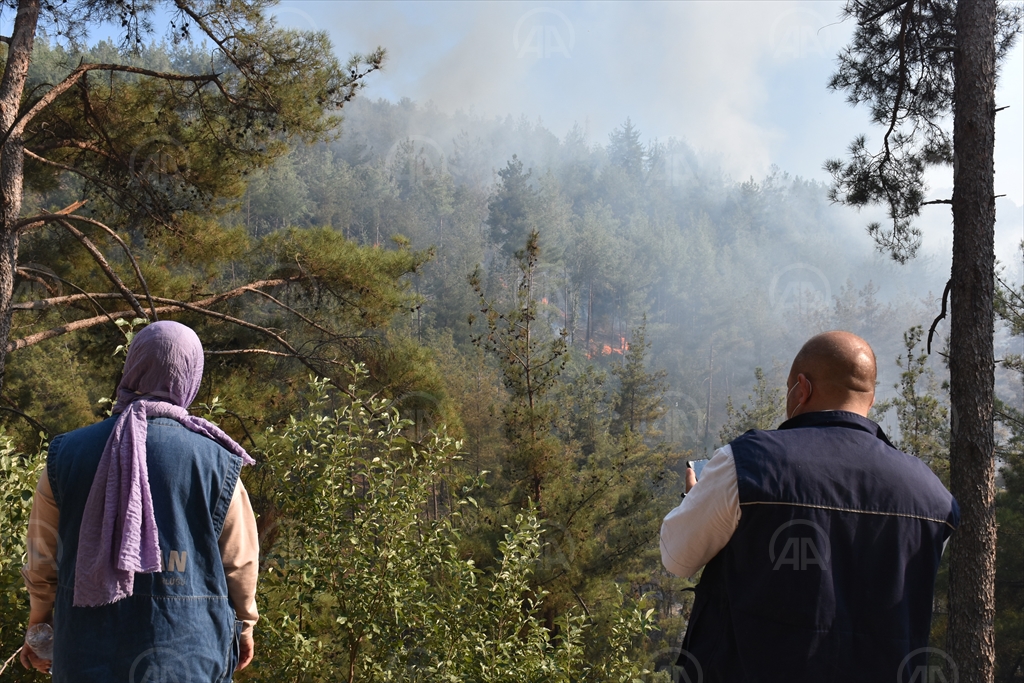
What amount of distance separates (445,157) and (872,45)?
342 feet

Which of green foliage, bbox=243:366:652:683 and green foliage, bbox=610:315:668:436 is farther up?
green foliage, bbox=610:315:668:436

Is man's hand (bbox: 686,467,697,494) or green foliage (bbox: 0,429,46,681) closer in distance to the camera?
man's hand (bbox: 686,467,697,494)

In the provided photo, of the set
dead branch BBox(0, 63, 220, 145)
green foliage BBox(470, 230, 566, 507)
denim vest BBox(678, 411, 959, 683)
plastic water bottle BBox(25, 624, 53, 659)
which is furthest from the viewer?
green foliage BBox(470, 230, 566, 507)

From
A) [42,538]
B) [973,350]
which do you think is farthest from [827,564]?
[973,350]

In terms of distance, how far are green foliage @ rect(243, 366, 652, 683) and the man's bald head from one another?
1.52 metres

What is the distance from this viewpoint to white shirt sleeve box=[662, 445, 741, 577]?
146cm

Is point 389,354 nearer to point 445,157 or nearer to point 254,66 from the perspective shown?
point 254,66

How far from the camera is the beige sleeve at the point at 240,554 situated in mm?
1620

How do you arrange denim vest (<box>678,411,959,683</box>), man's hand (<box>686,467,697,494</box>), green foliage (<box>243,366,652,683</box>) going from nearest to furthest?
denim vest (<box>678,411,959,683</box>) < man's hand (<box>686,467,697,494</box>) < green foliage (<box>243,366,652,683</box>)

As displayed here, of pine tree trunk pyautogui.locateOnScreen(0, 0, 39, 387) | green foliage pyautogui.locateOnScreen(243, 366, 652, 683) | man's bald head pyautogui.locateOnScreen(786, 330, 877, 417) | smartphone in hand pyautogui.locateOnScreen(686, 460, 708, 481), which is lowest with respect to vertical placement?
green foliage pyautogui.locateOnScreen(243, 366, 652, 683)

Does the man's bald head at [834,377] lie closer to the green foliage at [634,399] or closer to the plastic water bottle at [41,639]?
the plastic water bottle at [41,639]

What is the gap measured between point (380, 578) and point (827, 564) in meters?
1.85

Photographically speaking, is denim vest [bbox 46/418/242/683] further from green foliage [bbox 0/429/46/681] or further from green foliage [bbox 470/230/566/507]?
green foliage [bbox 470/230/566/507]

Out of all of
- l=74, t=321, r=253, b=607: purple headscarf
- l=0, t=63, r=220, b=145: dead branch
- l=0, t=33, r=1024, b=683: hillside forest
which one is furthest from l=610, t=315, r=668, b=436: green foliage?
l=74, t=321, r=253, b=607: purple headscarf
